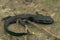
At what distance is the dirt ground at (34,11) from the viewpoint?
4.48 m

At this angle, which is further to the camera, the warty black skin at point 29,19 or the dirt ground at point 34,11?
the warty black skin at point 29,19

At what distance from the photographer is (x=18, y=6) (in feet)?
18.1

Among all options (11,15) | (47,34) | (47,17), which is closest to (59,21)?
(47,17)

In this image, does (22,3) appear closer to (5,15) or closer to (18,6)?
(18,6)

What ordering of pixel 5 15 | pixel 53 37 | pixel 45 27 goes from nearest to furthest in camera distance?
1. pixel 53 37
2. pixel 45 27
3. pixel 5 15

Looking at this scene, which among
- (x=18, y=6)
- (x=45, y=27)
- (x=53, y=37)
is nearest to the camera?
(x=53, y=37)

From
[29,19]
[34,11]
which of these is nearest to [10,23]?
[29,19]

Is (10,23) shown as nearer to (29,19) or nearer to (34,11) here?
(29,19)

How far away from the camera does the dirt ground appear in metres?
4.48

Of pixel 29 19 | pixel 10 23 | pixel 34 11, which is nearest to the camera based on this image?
pixel 10 23

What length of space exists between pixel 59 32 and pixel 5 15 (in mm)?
1228

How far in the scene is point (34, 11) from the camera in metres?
5.34

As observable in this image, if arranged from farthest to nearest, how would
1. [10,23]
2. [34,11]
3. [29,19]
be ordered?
1. [34,11]
2. [29,19]
3. [10,23]

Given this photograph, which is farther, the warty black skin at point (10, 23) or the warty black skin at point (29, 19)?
Result: the warty black skin at point (29, 19)
